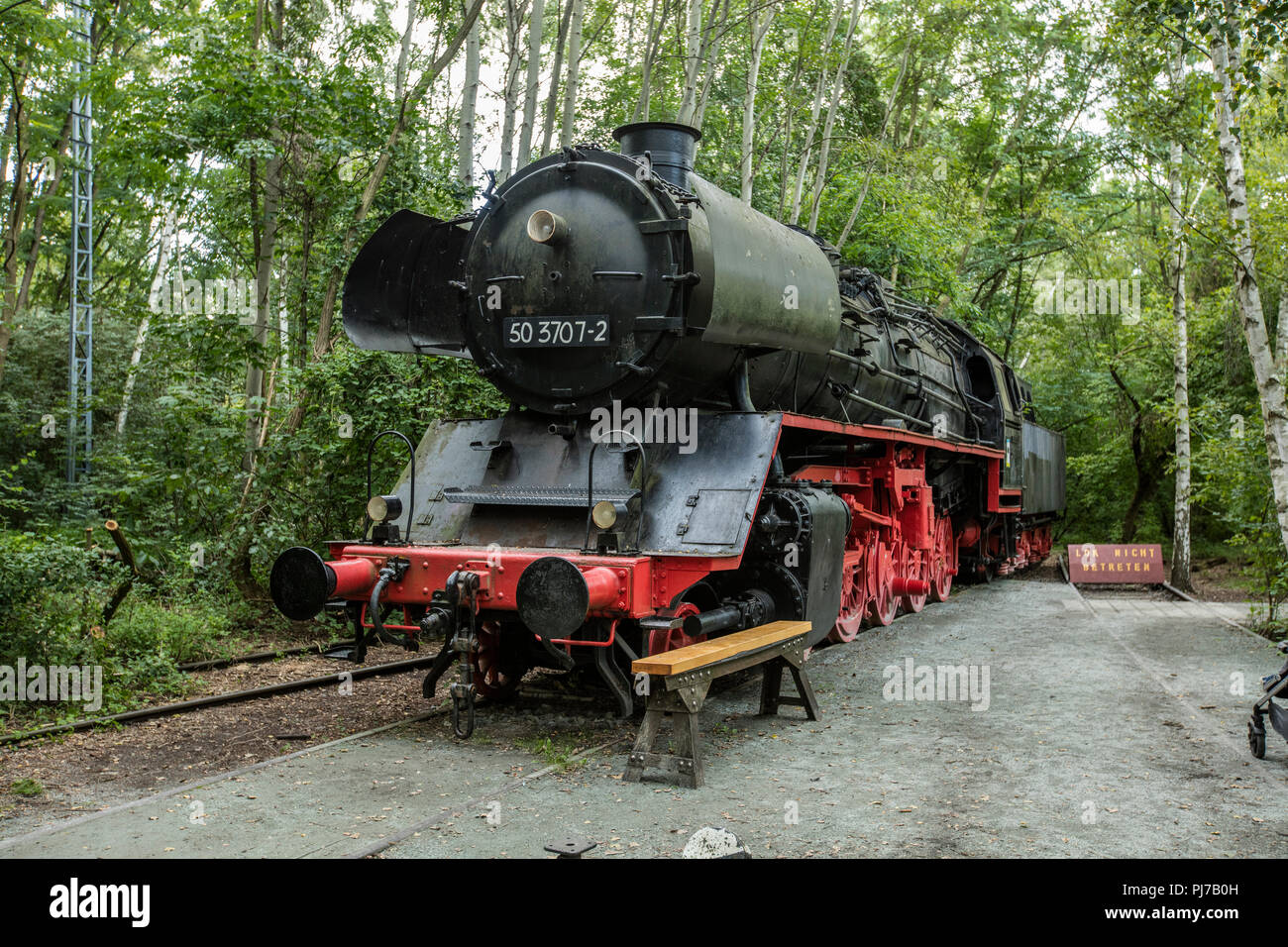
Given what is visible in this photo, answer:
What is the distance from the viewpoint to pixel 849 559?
7750mm

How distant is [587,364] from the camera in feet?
18.6

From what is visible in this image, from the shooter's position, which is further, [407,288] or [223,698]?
[407,288]

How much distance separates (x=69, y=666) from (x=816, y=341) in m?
5.08

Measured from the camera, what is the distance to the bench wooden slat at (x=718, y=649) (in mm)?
4535

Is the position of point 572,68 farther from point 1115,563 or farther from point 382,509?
point 1115,563

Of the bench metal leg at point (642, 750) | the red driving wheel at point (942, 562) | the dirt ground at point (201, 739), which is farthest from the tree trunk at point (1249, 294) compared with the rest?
the dirt ground at point (201, 739)

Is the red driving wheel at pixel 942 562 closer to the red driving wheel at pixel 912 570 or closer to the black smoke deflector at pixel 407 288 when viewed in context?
the red driving wheel at pixel 912 570

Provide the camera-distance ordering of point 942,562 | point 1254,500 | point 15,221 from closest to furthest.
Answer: point 1254,500, point 942,562, point 15,221

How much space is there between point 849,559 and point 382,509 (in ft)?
12.3

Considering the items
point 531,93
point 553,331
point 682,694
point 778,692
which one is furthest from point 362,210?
point 682,694

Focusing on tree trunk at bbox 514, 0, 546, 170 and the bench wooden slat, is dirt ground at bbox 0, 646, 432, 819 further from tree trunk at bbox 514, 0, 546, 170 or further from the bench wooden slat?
tree trunk at bbox 514, 0, 546, 170

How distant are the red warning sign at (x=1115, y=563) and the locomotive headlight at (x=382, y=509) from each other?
10.7m

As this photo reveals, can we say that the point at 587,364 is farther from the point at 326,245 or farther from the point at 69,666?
the point at 326,245
